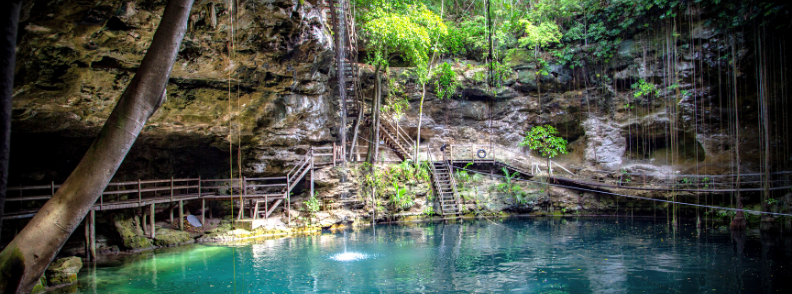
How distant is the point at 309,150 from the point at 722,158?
1878 centimetres

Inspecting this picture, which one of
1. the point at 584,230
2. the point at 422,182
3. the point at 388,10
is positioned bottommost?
the point at 584,230

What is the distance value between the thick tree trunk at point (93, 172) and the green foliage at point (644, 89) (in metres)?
21.4

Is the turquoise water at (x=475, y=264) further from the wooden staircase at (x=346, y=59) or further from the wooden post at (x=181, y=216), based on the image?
the wooden staircase at (x=346, y=59)

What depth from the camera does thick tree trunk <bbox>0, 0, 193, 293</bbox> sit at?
12.4 ft

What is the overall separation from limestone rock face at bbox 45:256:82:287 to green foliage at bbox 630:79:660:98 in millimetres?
22830

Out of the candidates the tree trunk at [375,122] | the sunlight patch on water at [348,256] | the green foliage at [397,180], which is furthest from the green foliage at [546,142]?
the sunlight patch on water at [348,256]

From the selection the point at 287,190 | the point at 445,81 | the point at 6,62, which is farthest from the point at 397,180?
the point at 6,62

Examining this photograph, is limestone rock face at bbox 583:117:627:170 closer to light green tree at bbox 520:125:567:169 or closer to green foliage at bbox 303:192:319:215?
light green tree at bbox 520:125:567:169

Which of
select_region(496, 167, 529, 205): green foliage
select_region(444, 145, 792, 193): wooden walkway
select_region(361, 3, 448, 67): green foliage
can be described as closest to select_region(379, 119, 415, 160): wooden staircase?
select_region(444, 145, 792, 193): wooden walkway

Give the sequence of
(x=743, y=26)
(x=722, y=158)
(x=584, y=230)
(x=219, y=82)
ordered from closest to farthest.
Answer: (x=219, y=82) → (x=584, y=230) → (x=743, y=26) → (x=722, y=158)

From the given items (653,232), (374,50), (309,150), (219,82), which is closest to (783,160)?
(653,232)

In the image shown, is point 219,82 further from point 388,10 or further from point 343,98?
point 388,10

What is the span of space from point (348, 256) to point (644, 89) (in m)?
16.8

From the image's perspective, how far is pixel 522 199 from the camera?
2116 centimetres
